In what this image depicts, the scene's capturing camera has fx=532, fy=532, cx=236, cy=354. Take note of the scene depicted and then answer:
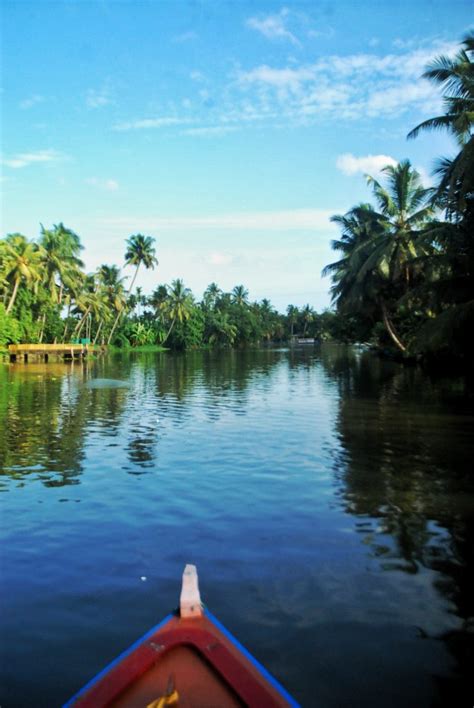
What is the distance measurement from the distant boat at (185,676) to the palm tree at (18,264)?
51.3m

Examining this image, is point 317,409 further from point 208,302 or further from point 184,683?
point 208,302

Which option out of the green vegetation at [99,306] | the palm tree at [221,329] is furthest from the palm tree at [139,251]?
the palm tree at [221,329]

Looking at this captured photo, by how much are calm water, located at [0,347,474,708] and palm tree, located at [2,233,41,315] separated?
3870 cm

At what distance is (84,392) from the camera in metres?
24.9

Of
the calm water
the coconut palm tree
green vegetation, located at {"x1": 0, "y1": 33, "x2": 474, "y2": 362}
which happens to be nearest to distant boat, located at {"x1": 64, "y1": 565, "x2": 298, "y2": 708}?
the calm water

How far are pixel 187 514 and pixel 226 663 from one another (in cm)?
473

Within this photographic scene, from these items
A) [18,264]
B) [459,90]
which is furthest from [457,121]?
[18,264]

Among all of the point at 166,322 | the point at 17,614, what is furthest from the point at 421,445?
the point at 166,322

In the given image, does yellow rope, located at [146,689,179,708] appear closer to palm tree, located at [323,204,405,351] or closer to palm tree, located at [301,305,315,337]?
palm tree, located at [323,204,405,351]

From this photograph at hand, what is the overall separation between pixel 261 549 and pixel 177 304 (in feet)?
285

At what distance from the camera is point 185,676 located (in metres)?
3.47

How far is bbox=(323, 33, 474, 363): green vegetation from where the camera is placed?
22156 millimetres

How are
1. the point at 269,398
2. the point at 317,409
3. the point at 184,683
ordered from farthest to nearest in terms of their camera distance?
the point at 269,398 → the point at 317,409 → the point at 184,683

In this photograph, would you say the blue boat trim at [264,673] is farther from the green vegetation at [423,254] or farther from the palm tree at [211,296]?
the palm tree at [211,296]
